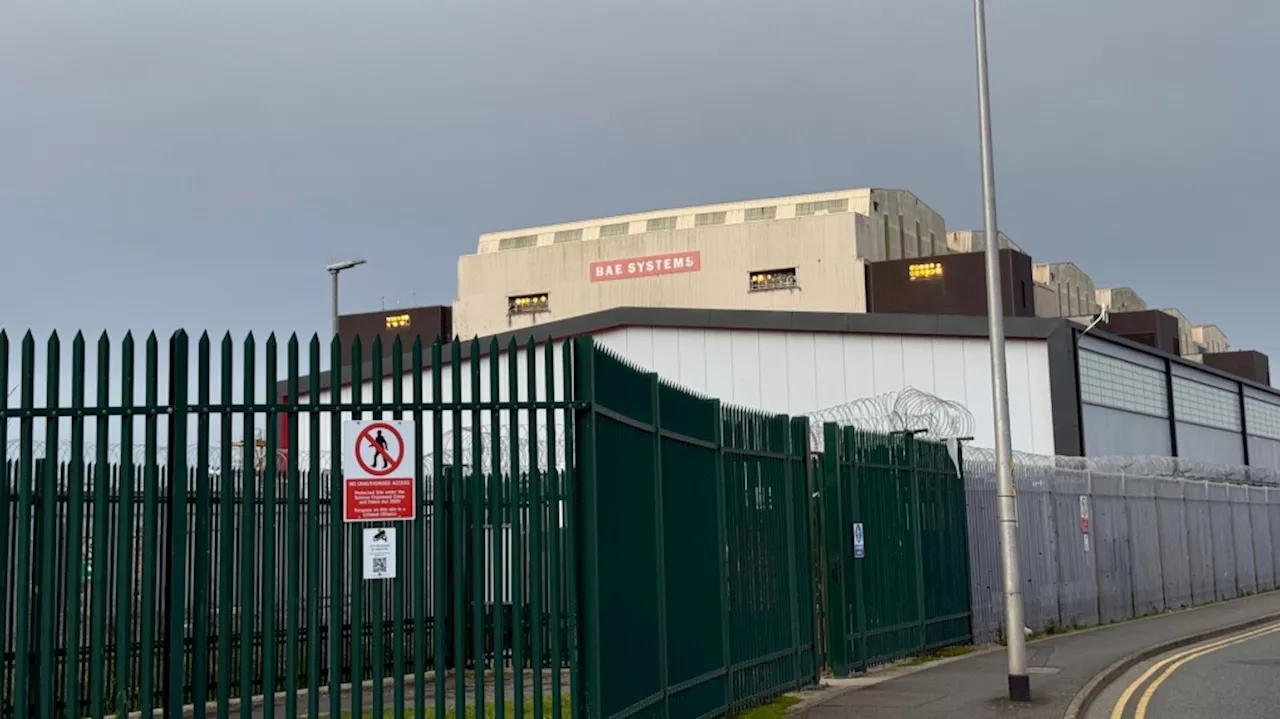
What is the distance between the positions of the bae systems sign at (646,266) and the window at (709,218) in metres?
7.65

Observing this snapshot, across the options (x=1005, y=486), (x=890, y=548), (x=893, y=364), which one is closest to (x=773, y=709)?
(x=1005, y=486)

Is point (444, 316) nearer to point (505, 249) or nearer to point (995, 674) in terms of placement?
point (505, 249)

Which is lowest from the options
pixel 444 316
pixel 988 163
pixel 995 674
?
pixel 995 674

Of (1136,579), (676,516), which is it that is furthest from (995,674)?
(1136,579)

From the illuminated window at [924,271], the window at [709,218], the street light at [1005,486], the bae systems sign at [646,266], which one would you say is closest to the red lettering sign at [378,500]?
the street light at [1005,486]

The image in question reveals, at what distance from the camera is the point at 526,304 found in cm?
7306

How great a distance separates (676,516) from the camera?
10.8m

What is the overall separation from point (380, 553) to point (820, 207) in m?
66.7

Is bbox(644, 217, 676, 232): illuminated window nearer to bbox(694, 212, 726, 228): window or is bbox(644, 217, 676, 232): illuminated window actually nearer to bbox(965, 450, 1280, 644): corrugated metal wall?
bbox(694, 212, 726, 228): window

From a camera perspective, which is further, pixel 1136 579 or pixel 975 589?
pixel 1136 579

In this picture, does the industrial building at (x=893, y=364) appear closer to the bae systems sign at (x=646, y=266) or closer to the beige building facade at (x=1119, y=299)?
the bae systems sign at (x=646, y=266)

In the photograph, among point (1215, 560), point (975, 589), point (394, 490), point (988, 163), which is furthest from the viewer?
point (1215, 560)

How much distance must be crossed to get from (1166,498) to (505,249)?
5102cm

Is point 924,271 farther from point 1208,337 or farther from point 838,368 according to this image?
point 1208,337
